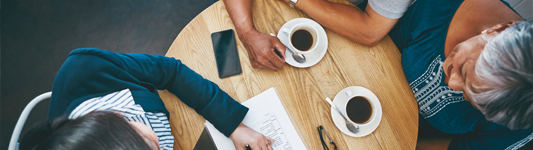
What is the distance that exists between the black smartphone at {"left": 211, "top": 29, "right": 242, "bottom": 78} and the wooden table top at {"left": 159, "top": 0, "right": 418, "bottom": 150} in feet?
0.06

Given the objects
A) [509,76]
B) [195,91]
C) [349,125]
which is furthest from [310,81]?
[509,76]

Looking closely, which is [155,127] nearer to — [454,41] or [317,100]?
[317,100]

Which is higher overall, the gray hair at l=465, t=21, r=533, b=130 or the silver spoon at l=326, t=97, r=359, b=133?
the gray hair at l=465, t=21, r=533, b=130

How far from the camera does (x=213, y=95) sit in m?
0.84

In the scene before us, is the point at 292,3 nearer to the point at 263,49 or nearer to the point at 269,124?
the point at 263,49

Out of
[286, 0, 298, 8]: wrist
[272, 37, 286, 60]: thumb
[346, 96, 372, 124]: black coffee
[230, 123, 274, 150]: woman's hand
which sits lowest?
[230, 123, 274, 150]: woman's hand

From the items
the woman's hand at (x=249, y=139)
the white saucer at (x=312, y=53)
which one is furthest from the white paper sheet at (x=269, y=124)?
the white saucer at (x=312, y=53)

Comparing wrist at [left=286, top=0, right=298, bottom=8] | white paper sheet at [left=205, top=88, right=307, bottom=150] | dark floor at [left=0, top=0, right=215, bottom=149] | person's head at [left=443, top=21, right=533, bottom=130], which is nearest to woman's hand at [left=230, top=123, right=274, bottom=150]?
white paper sheet at [left=205, top=88, right=307, bottom=150]

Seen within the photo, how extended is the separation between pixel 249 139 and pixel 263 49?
32cm

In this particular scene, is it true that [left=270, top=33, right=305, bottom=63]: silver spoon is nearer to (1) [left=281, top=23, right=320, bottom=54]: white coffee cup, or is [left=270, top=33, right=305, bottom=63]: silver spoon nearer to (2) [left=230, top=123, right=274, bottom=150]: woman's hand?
(1) [left=281, top=23, right=320, bottom=54]: white coffee cup

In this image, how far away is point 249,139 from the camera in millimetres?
832

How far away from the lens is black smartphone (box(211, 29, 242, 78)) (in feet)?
2.94

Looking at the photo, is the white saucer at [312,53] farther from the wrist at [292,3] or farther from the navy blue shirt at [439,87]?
the navy blue shirt at [439,87]

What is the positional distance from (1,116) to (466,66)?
280 centimetres
